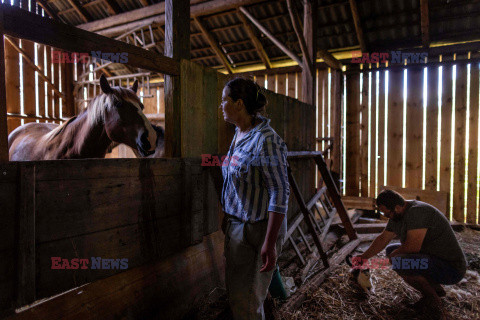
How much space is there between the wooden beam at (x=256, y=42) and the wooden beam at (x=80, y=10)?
5.01 metres

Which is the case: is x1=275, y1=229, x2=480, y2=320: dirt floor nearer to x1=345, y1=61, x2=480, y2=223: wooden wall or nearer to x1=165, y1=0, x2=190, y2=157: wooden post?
x1=165, y1=0, x2=190, y2=157: wooden post

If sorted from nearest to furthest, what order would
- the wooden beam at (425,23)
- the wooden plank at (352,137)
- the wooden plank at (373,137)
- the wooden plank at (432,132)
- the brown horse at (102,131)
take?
the brown horse at (102,131)
the wooden beam at (425,23)
the wooden plank at (432,132)
the wooden plank at (373,137)
the wooden plank at (352,137)

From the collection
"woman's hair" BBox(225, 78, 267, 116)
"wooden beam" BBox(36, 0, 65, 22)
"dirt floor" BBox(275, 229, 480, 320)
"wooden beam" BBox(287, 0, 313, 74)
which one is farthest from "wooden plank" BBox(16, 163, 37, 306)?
"wooden beam" BBox(36, 0, 65, 22)

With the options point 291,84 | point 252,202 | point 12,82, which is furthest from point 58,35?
point 12,82

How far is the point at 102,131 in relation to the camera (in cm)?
277

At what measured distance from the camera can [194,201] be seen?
2.32m

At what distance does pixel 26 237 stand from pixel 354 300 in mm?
2972

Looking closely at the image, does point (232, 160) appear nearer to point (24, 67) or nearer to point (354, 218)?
point (354, 218)

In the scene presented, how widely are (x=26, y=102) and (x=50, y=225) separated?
8874 mm

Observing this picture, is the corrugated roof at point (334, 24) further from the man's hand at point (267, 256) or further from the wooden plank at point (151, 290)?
the man's hand at point (267, 256)

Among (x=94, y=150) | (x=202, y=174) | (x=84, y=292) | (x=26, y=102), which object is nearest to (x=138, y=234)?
(x=84, y=292)

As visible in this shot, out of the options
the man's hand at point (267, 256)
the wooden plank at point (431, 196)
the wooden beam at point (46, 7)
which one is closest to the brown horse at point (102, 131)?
the man's hand at point (267, 256)

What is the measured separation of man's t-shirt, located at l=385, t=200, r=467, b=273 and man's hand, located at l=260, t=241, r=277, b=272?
1.99 m

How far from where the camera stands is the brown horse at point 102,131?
8.32 feet
